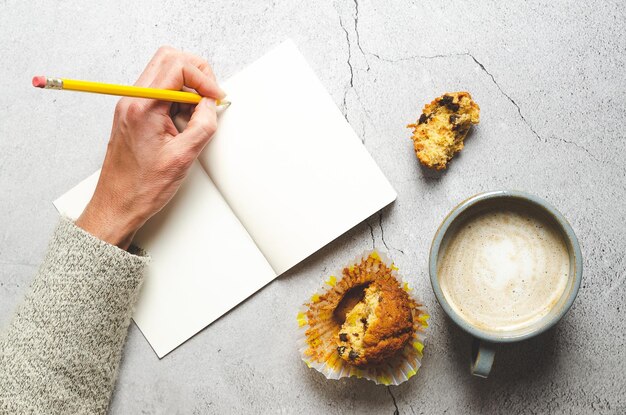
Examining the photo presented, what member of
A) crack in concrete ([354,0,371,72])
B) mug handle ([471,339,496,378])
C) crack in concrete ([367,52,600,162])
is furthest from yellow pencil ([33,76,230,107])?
mug handle ([471,339,496,378])

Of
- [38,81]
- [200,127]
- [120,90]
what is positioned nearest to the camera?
[38,81]

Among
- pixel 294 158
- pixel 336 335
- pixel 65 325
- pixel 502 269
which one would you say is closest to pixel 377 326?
pixel 336 335

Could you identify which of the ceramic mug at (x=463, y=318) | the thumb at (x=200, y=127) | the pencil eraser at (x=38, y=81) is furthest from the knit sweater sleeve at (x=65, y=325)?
the ceramic mug at (x=463, y=318)

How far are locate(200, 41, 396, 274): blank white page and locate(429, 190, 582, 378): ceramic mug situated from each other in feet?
0.55

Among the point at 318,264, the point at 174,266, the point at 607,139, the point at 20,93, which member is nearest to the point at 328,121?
the point at 318,264

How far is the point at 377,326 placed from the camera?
93 cm

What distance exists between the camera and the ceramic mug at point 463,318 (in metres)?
0.88

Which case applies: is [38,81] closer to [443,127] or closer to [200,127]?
[200,127]

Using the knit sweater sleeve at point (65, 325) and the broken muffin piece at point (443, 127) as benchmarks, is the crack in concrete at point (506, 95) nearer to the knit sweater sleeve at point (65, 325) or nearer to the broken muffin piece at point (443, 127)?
the broken muffin piece at point (443, 127)

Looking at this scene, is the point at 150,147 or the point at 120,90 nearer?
the point at 120,90

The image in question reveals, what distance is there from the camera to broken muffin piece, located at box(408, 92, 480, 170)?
1.01 meters

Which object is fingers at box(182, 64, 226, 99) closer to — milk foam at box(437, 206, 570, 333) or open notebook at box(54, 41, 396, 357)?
open notebook at box(54, 41, 396, 357)

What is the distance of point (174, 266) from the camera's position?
1091 mm

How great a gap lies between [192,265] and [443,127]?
0.53 m
